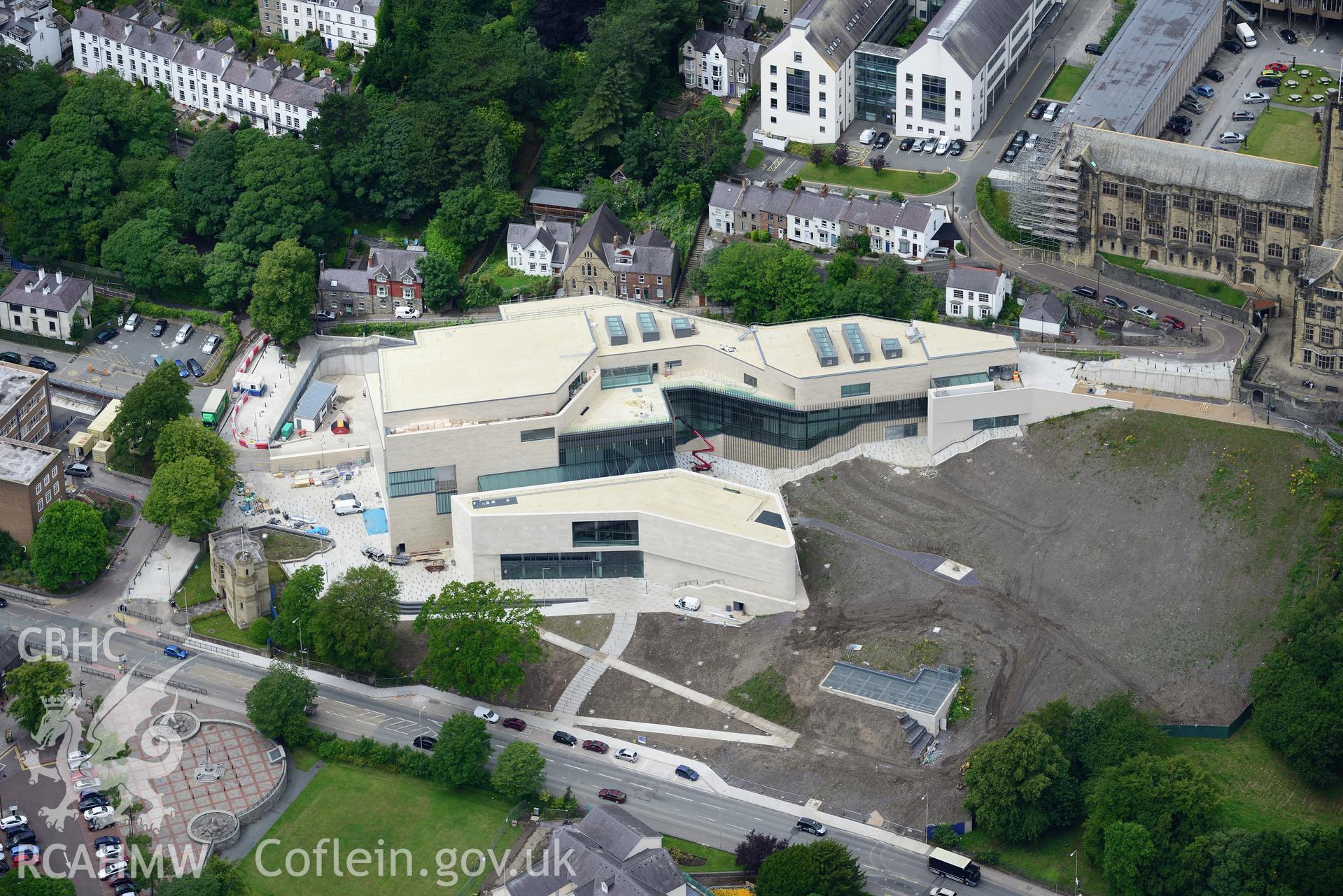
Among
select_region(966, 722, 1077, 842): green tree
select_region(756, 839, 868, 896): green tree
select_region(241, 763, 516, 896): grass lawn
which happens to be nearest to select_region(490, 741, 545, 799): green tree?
select_region(241, 763, 516, 896): grass lawn

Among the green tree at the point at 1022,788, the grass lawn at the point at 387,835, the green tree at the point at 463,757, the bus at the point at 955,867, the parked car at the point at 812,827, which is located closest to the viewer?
the bus at the point at 955,867

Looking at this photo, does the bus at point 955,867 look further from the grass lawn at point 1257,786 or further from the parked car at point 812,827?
the grass lawn at point 1257,786

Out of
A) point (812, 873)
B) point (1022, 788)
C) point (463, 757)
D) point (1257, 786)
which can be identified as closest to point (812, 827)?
point (812, 873)

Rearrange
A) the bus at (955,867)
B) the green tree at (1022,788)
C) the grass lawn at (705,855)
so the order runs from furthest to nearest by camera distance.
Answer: the grass lawn at (705,855) → the green tree at (1022,788) → the bus at (955,867)

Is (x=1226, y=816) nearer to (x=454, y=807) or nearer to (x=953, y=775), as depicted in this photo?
(x=953, y=775)

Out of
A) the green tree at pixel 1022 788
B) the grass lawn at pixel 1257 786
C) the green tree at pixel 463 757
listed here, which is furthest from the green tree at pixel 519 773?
the grass lawn at pixel 1257 786

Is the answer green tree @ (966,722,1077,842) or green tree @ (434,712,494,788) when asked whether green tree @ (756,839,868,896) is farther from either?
green tree @ (434,712,494,788)
